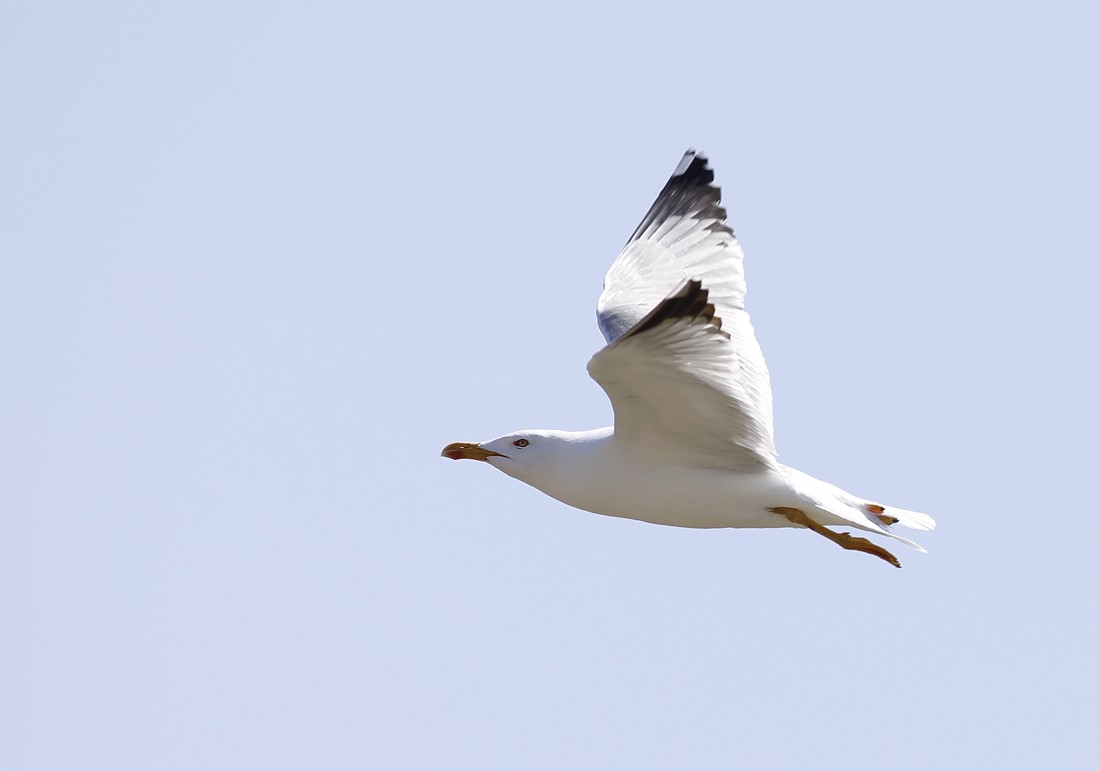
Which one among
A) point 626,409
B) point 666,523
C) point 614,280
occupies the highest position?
point 614,280

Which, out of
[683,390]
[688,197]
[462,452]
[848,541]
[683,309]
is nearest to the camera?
[683,309]

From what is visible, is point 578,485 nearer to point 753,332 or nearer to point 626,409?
point 626,409

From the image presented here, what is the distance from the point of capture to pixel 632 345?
343 inches

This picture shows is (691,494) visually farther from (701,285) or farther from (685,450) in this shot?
(701,285)

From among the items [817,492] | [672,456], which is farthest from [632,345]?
[817,492]

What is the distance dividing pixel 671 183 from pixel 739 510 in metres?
3.87

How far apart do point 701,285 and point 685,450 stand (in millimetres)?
1365

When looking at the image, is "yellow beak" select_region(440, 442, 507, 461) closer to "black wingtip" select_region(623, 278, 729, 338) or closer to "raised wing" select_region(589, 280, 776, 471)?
"raised wing" select_region(589, 280, 776, 471)

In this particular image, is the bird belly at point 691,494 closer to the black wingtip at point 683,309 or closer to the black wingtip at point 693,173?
the black wingtip at point 683,309

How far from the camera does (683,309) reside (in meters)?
8.48

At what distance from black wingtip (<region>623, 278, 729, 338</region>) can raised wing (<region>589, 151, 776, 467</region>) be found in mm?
539

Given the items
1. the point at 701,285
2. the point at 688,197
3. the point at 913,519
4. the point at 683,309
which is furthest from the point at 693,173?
the point at 683,309

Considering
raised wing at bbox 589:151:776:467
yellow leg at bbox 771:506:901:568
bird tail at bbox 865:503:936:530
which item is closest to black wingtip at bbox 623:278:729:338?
raised wing at bbox 589:151:776:467

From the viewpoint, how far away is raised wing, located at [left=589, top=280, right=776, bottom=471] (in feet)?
28.2
